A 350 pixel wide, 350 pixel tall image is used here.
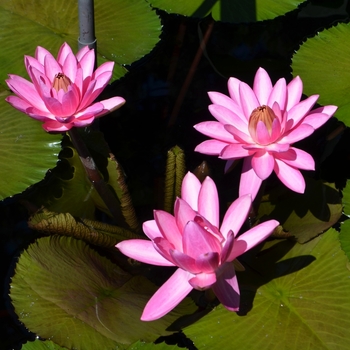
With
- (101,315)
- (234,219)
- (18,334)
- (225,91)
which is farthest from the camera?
(225,91)

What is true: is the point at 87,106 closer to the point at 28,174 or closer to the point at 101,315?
the point at 28,174

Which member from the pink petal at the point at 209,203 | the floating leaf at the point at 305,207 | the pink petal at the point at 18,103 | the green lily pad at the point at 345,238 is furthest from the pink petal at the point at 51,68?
the green lily pad at the point at 345,238

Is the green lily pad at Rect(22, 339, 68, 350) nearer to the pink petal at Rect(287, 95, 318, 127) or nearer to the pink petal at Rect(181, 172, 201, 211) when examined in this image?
the pink petal at Rect(181, 172, 201, 211)

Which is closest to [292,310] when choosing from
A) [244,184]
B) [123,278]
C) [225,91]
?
[244,184]

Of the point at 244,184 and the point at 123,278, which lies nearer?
the point at 244,184

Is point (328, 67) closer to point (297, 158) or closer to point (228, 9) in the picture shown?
point (228, 9)

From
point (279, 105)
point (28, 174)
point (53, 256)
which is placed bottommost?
point (53, 256)
